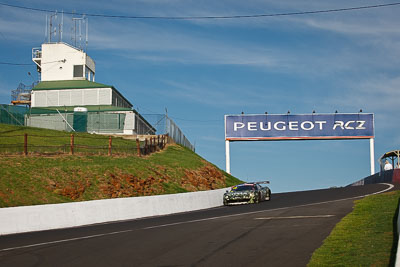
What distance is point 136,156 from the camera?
43.0 metres

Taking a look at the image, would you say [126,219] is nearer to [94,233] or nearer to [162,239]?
[94,233]

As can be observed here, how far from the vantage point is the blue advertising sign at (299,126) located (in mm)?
59719

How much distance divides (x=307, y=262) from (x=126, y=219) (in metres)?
15.8

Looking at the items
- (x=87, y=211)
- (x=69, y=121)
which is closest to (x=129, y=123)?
(x=69, y=121)

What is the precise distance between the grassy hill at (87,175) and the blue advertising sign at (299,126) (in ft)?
39.5

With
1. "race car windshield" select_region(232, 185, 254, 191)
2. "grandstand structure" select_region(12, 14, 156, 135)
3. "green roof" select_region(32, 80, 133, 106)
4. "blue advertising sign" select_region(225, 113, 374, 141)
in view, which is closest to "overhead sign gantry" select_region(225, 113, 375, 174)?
"blue advertising sign" select_region(225, 113, 374, 141)

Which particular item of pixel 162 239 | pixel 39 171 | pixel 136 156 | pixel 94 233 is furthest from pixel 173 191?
pixel 162 239

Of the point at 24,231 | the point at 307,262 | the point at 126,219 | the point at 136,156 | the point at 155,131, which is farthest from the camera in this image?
the point at 155,131

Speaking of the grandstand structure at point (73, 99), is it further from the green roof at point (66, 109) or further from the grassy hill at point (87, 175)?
the grassy hill at point (87, 175)

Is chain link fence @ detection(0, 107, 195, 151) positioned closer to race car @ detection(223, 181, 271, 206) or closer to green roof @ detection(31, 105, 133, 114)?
green roof @ detection(31, 105, 133, 114)

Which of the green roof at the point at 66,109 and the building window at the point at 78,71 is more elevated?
the building window at the point at 78,71

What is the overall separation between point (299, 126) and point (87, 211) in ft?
132

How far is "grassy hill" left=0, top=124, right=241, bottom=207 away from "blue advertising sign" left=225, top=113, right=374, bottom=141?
39.5 ft

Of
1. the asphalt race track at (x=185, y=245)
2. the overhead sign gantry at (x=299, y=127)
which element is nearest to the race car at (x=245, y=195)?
the asphalt race track at (x=185, y=245)
